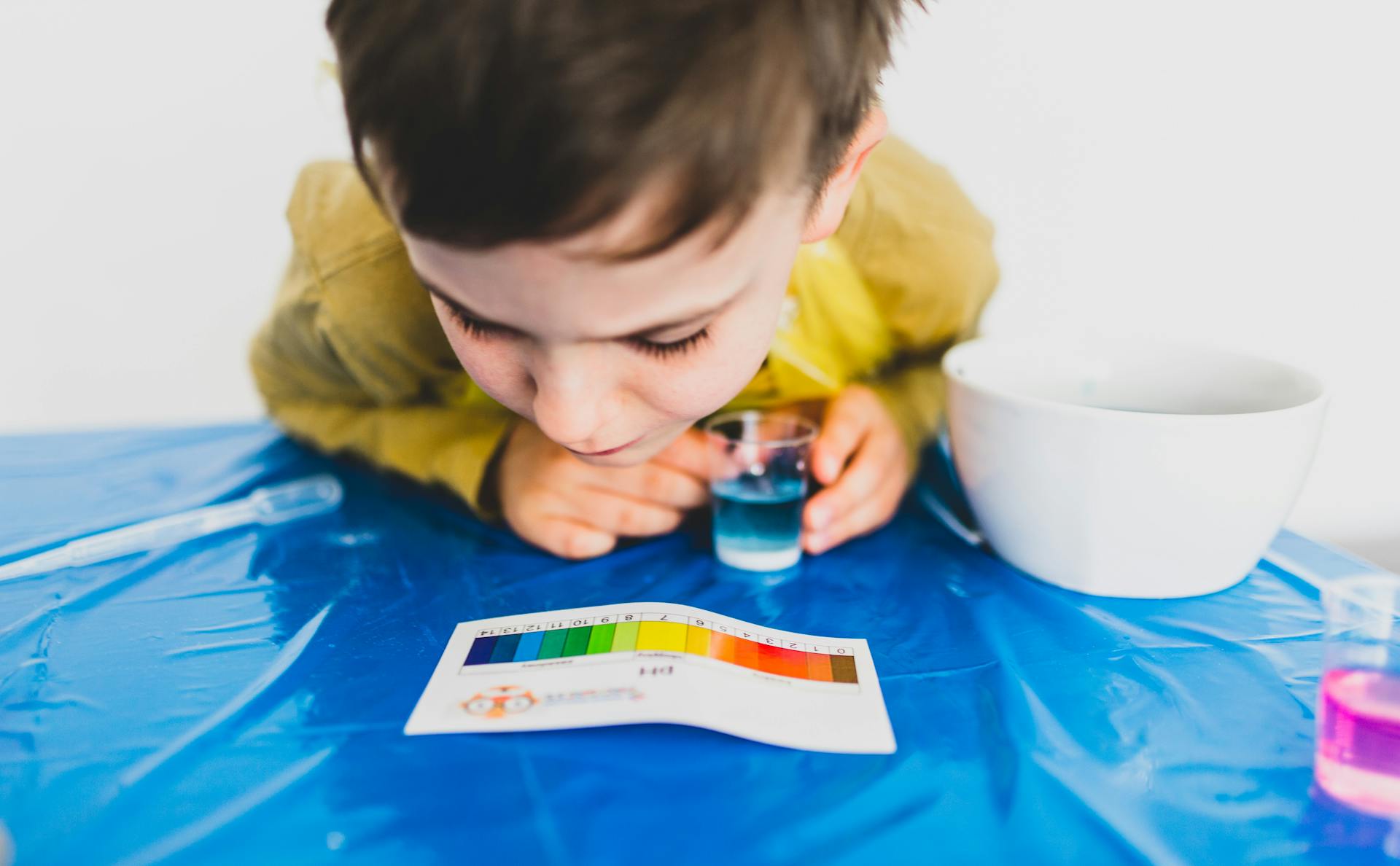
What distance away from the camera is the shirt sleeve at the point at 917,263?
0.89 metres

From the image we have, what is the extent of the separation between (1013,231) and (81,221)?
142 cm

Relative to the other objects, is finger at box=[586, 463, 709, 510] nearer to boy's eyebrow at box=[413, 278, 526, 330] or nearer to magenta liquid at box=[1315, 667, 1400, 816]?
boy's eyebrow at box=[413, 278, 526, 330]

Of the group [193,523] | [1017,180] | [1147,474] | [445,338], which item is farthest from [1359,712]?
[1017,180]

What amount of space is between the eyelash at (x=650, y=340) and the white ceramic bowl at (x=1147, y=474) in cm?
23

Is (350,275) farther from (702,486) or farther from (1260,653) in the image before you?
(1260,653)

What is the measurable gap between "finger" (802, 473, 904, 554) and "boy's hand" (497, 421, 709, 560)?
0.10m

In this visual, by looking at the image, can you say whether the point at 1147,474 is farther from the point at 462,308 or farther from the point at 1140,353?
the point at 462,308

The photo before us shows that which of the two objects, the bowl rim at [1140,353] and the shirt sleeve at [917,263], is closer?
the bowl rim at [1140,353]

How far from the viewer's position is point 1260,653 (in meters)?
0.60

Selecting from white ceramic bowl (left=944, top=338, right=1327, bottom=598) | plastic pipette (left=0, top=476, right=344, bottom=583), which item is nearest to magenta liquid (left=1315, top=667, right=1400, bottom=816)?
white ceramic bowl (left=944, top=338, right=1327, bottom=598)

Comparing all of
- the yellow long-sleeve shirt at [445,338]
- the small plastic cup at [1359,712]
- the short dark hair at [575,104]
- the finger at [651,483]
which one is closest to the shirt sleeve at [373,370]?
the yellow long-sleeve shirt at [445,338]

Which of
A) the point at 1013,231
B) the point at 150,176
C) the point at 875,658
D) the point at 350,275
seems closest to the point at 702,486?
the point at 875,658

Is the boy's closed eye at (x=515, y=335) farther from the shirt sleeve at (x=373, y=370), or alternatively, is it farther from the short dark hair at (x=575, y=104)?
the shirt sleeve at (x=373, y=370)

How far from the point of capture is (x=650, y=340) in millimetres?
552
